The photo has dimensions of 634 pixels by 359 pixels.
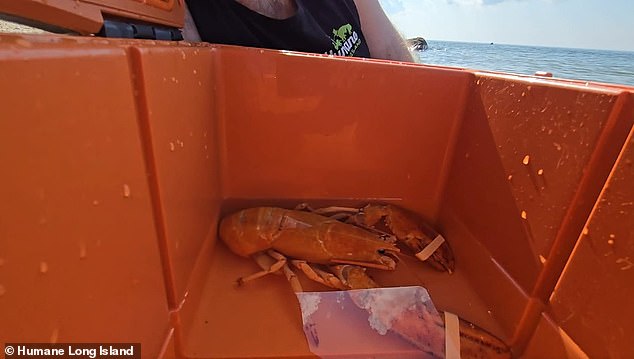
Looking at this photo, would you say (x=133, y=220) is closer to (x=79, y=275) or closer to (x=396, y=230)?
(x=79, y=275)

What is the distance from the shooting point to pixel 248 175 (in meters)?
0.84

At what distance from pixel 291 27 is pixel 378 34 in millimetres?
518

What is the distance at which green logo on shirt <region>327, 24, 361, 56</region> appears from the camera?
116 cm

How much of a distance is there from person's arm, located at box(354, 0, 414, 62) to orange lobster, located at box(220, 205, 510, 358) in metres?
0.81

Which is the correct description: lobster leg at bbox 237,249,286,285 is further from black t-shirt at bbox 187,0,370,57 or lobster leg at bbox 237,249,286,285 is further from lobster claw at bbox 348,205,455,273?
black t-shirt at bbox 187,0,370,57

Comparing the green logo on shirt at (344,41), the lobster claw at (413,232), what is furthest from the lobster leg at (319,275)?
the green logo on shirt at (344,41)

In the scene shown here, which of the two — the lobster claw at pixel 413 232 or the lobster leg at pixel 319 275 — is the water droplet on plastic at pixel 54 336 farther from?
the lobster claw at pixel 413 232

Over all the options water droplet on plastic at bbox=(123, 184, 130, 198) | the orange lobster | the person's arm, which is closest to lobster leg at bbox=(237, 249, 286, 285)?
the orange lobster

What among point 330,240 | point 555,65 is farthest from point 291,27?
point 555,65

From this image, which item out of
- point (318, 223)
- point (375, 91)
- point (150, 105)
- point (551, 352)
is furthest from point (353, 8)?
point (551, 352)

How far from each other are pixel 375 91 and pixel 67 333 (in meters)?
0.68

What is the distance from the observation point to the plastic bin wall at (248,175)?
0.27 meters

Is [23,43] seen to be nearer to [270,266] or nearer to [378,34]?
[270,266]

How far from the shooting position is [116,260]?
355 millimetres
